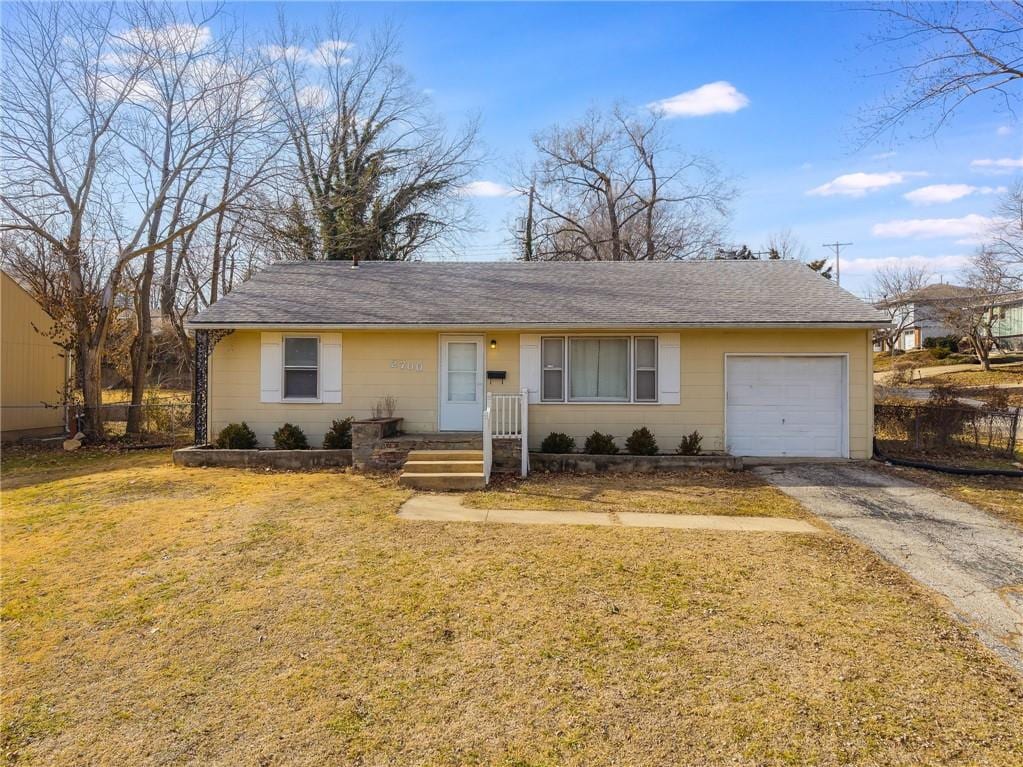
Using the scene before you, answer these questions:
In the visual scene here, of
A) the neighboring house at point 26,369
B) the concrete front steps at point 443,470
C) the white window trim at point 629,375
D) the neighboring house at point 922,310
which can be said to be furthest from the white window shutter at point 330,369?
the neighboring house at point 922,310

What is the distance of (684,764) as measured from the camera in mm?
2553

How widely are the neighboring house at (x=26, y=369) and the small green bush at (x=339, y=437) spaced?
738 cm

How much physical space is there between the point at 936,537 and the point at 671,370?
508cm

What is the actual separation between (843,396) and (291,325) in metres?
10.1

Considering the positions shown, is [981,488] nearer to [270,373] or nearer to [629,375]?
[629,375]

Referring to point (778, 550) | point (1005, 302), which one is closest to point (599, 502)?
point (778, 550)

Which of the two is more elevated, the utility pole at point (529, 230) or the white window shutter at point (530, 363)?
the utility pole at point (529, 230)

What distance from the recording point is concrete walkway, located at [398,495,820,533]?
20.7 ft

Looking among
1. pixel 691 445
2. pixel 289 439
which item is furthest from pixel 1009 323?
pixel 289 439

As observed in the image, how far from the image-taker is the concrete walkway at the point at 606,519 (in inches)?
249

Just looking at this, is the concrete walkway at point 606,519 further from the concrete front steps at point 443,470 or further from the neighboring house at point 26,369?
the neighboring house at point 26,369

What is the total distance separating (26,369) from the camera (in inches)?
536

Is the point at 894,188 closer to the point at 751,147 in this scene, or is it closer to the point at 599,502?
the point at 751,147

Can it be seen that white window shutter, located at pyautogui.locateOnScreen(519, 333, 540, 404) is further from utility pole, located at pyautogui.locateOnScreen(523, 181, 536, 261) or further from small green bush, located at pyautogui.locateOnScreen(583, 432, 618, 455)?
utility pole, located at pyautogui.locateOnScreen(523, 181, 536, 261)
